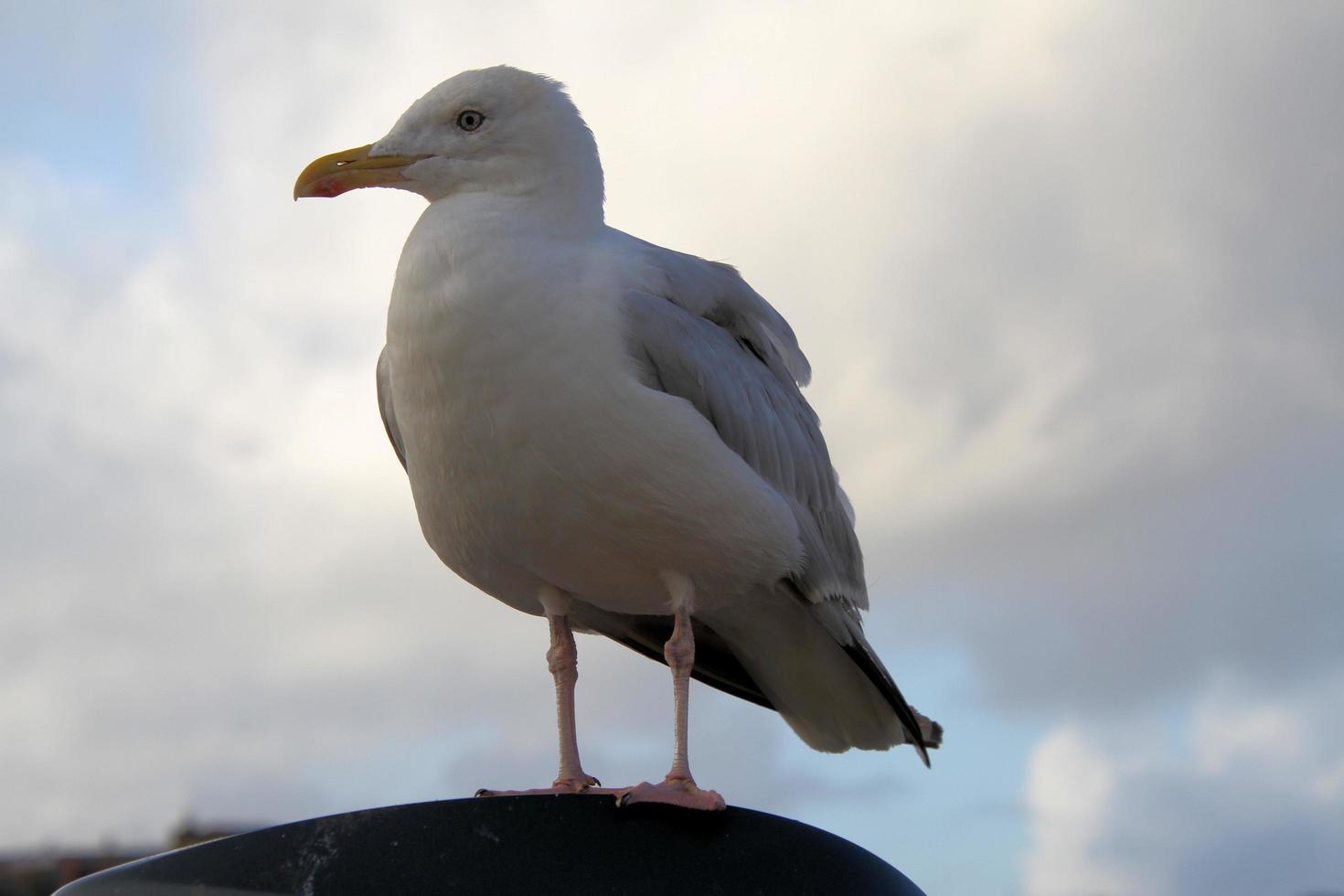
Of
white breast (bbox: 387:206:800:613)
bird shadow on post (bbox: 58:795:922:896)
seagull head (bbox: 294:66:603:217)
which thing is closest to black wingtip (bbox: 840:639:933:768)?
white breast (bbox: 387:206:800:613)

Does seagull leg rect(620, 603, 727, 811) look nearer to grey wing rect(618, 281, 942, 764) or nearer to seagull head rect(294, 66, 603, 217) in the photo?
grey wing rect(618, 281, 942, 764)

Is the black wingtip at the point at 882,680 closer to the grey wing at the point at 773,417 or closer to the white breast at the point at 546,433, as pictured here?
the grey wing at the point at 773,417

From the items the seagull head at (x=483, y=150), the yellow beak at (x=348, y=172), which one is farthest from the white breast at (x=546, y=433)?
the yellow beak at (x=348, y=172)

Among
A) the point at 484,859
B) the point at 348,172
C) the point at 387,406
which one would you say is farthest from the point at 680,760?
the point at 348,172

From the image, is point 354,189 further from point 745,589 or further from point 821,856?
point 821,856

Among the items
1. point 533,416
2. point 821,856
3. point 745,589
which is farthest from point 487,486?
point 821,856

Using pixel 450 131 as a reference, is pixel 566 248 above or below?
below
